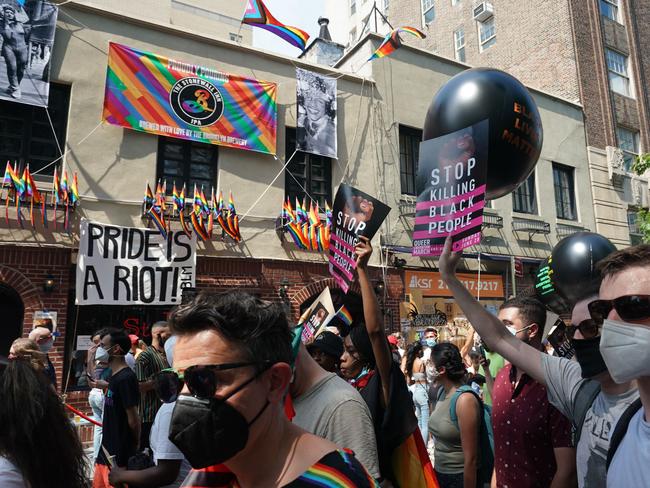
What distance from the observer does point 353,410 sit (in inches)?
81.0

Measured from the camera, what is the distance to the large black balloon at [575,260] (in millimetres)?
4336

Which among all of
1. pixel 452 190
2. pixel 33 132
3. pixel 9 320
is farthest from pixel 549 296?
pixel 33 132

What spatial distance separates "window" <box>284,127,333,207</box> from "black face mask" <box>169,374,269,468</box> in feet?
32.4

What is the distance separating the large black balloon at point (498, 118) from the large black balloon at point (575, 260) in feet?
4.48

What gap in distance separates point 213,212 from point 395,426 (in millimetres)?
7940

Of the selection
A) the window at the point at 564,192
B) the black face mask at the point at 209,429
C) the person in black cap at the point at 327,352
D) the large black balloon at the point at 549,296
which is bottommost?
the black face mask at the point at 209,429

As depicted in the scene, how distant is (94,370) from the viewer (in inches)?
226

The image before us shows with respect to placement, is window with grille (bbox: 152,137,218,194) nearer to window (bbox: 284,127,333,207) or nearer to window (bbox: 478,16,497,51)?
window (bbox: 284,127,333,207)

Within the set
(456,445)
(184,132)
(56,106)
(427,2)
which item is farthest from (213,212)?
(427,2)

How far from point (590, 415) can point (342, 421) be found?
1093 mm

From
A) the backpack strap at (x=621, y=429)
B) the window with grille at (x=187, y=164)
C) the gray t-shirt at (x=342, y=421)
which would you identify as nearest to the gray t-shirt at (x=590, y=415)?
the backpack strap at (x=621, y=429)

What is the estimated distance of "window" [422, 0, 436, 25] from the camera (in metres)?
23.8

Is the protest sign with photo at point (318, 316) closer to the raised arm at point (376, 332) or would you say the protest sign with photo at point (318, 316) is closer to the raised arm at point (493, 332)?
the raised arm at point (376, 332)

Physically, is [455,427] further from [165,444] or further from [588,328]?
[165,444]
